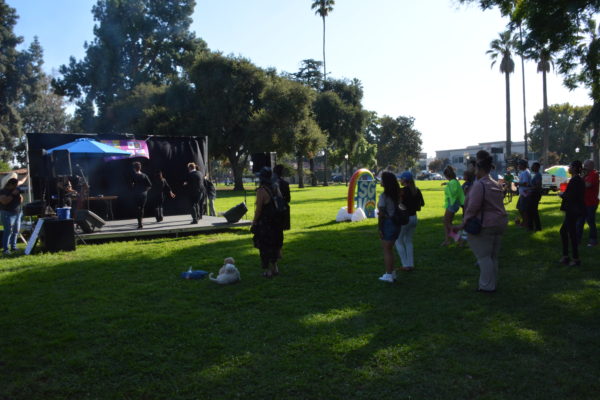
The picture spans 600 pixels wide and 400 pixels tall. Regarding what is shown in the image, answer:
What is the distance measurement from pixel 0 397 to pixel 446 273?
602 centimetres

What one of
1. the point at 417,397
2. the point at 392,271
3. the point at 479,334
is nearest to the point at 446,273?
the point at 392,271

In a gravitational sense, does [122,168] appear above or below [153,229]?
above

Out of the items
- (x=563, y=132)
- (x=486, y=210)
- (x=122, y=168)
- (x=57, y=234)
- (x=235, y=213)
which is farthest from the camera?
(x=563, y=132)

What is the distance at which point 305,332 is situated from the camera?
503 cm

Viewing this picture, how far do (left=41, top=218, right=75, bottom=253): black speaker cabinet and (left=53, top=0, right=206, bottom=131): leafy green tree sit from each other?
4819 cm

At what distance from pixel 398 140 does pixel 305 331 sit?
286 ft

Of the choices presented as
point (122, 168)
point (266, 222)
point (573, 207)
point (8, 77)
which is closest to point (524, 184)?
point (573, 207)

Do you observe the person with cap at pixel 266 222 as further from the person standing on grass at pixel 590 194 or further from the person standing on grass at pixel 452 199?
the person standing on grass at pixel 590 194

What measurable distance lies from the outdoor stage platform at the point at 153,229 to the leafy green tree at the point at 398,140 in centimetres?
7748

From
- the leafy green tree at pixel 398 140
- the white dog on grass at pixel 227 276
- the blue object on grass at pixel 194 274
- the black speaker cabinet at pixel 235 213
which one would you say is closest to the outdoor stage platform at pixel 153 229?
the black speaker cabinet at pixel 235 213

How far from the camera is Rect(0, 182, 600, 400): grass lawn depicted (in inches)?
150

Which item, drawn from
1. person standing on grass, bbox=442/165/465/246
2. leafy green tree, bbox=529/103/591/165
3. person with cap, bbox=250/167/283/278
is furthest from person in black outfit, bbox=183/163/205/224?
leafy green tree, bbox=529/103/591/165

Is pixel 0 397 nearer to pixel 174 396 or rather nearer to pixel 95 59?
pixel 174 396

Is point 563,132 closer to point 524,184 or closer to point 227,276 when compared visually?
point 524,184
